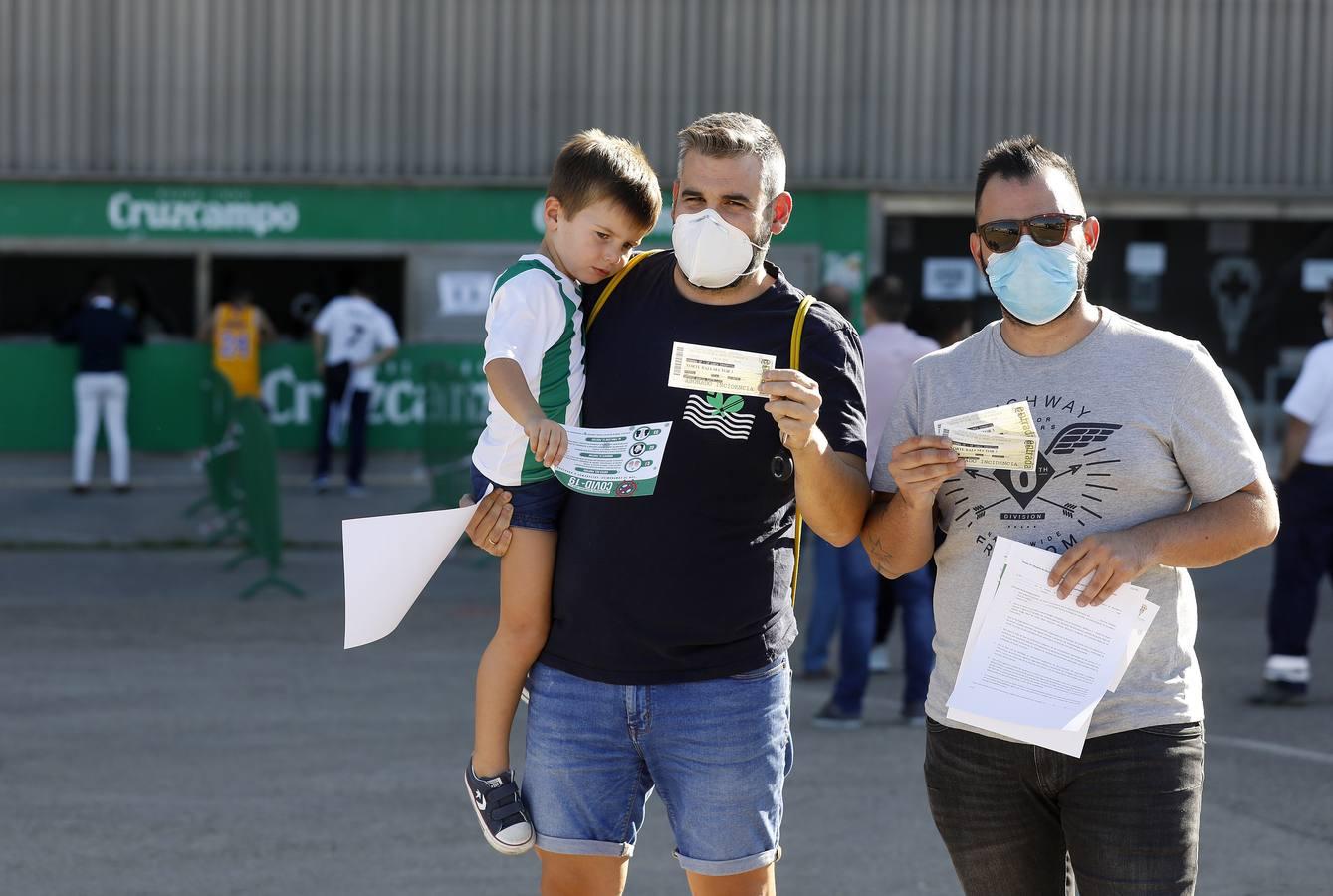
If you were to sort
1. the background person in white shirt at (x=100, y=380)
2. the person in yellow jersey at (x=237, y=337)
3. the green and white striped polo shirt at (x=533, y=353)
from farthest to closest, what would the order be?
the person in yellow jersey at (x=237, y=337) → the background person in white shirt at (x=100, y=380) → the green and white striped polo shirt at (x=533, y=353)

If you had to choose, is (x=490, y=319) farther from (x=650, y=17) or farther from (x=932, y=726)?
(x=650, y=17)

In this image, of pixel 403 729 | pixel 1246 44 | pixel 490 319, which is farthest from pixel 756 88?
pixel 490 319

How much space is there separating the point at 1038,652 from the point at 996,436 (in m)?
0.42

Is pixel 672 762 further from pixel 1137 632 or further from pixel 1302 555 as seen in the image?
pixel 1302 555

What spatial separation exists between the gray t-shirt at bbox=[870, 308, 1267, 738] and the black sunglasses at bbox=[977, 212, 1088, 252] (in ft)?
0.63

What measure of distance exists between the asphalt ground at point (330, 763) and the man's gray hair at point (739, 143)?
2.78m

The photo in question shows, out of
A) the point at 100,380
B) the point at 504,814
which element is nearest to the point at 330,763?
the point at 504,814

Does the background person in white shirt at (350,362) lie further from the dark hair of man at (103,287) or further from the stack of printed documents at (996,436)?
the stack of printed documents at (996,436)

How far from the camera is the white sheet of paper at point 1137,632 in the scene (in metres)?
2.98

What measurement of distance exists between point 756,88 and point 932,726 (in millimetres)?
13658

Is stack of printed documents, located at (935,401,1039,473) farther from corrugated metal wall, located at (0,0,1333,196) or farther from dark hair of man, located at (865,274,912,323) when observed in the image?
corrugated metal wall, located at (0,0,1333,196)

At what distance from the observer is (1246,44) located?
16.5m

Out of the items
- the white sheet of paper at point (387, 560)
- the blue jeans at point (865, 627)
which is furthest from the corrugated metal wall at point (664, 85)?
the white sheet of paper at point (387, 560)

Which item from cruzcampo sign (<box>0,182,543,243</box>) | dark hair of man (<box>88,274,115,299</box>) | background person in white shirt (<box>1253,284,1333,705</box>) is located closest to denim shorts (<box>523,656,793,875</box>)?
background person in white shirt (<box>1253,284,1333,705</box>)
